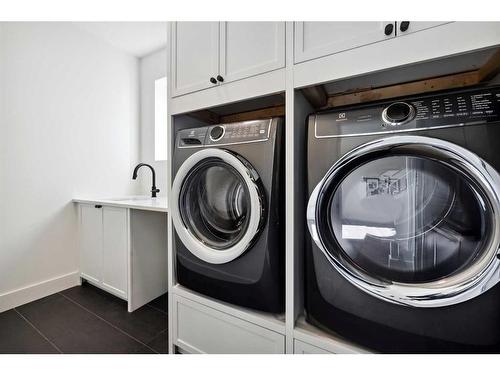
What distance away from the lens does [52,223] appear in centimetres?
200

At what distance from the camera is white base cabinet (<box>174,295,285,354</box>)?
38.1 inches

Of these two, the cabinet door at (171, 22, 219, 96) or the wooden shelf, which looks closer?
the wooden shelf

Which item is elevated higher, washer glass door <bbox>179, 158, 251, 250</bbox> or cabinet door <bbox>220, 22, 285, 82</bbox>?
cabinet door <bbox>220, 22, 285, 82</bbox>

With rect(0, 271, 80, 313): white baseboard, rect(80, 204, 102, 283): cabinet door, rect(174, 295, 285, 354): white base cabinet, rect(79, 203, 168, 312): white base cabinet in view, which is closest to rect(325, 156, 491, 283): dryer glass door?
rect(174, 295, 285, 354): white base cabinet

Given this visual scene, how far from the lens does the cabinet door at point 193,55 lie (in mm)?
1113

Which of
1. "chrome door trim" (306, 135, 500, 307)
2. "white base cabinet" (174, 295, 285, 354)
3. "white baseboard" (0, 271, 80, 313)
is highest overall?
"chrome door trim" (306, 135, 500, 307)

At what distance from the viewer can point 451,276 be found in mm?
687

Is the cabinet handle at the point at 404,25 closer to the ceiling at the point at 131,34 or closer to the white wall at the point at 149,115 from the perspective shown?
the ceiling at the point at 131,34

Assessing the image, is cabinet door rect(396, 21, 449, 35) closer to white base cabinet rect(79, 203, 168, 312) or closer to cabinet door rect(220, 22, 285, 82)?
cabinet door rect(220, 22, 285, 82)

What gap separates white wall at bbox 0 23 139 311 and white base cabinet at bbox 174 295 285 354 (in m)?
1.58

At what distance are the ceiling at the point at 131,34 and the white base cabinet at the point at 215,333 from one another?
7.97 ft

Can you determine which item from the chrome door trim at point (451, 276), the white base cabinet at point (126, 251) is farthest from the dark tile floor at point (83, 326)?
the chrome door trim at point (451, 276)

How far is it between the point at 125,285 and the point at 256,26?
77.1 inches

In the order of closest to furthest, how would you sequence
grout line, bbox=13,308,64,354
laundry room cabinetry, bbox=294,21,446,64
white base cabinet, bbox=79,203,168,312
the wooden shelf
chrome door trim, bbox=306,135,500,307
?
1. chrome door trim, bbox=306,135,500,307
2. laundry room cabinetry, bbox=294,21,446,64
3. the wooden shelf
4. grout line, bbox=13,308,64,354
5. white base cabinet, bbox=79,203,168,312
